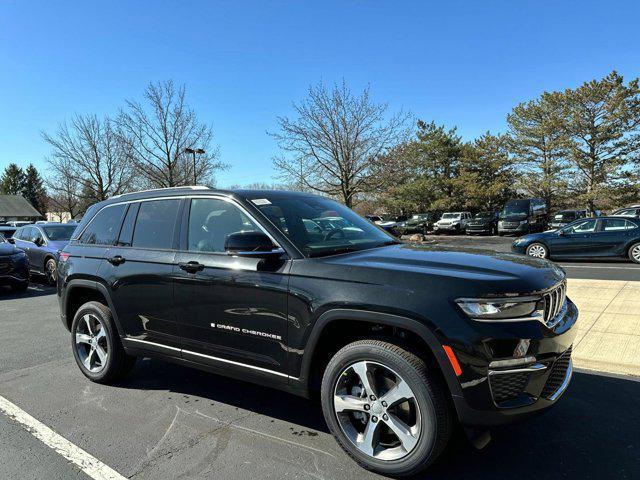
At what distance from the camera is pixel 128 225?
169 inches

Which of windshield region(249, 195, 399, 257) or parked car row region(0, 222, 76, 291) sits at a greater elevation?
windshield region(249, 195, 399, 257)

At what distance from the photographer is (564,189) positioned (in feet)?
118

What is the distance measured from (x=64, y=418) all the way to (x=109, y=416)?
36 cm

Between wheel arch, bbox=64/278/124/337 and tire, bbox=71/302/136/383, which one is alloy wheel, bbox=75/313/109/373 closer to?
tire, bbox=71/302/136/383

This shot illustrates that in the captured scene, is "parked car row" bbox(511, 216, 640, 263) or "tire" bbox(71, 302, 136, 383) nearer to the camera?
"tire" bbox(71, 302, 136, 383)

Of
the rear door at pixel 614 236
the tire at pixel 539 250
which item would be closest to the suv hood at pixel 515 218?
the tire at pixel 539 250

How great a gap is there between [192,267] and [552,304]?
2551 mm

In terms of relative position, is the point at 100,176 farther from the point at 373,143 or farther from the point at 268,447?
the point at 268,447

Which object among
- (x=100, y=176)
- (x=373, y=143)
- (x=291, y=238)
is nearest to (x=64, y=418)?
(x=291, y=238)

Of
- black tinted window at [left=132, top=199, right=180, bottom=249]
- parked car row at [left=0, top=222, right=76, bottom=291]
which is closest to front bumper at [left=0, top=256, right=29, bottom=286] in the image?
parked car row at [left=0, top=222, right=76, bottom=291]

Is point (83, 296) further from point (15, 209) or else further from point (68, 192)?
point (15, 209)

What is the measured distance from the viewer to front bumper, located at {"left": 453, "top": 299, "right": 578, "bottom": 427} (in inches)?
95.0

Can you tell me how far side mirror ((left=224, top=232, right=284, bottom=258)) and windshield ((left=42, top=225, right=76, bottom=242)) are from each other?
11.2 metres

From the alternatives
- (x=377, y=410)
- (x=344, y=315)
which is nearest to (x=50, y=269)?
(x=344, y=315)
